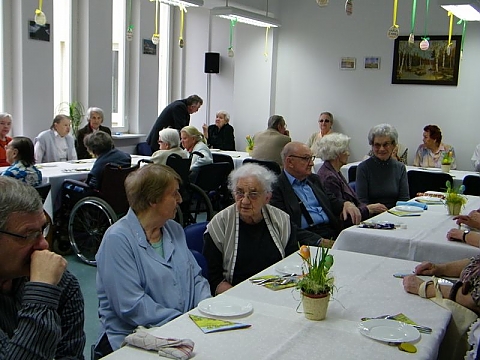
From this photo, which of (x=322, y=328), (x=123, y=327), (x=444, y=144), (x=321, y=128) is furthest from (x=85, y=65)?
(x=322, y=328)

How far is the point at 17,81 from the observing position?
710 centimetres

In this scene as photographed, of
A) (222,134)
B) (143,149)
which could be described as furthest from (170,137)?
(222,134)

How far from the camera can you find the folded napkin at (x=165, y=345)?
171 centimetres

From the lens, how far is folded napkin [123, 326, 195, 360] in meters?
1.71

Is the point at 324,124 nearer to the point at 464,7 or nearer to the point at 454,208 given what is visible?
the point at 464,7

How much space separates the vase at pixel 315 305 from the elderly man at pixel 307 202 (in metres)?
1.69

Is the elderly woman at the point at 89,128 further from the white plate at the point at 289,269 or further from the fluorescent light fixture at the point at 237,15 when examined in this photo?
the white plate at the point at 289,269

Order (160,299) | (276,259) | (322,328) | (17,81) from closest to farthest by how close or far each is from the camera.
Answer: (322,328) → (160,299) → (276,259) → (17,81)

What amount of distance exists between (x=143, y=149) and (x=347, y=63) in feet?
11.7

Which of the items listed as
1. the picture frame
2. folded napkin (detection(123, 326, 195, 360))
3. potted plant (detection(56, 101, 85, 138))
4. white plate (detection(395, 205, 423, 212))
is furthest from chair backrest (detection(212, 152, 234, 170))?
folded napkin (detection(123, 326, 195, 360))

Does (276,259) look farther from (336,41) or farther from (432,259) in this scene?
(336,41)

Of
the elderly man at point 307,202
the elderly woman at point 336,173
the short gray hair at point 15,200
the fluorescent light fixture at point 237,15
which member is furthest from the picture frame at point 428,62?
the short gray hair at point 15,200

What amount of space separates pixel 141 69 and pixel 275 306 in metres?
7.52

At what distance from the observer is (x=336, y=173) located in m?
4.57
